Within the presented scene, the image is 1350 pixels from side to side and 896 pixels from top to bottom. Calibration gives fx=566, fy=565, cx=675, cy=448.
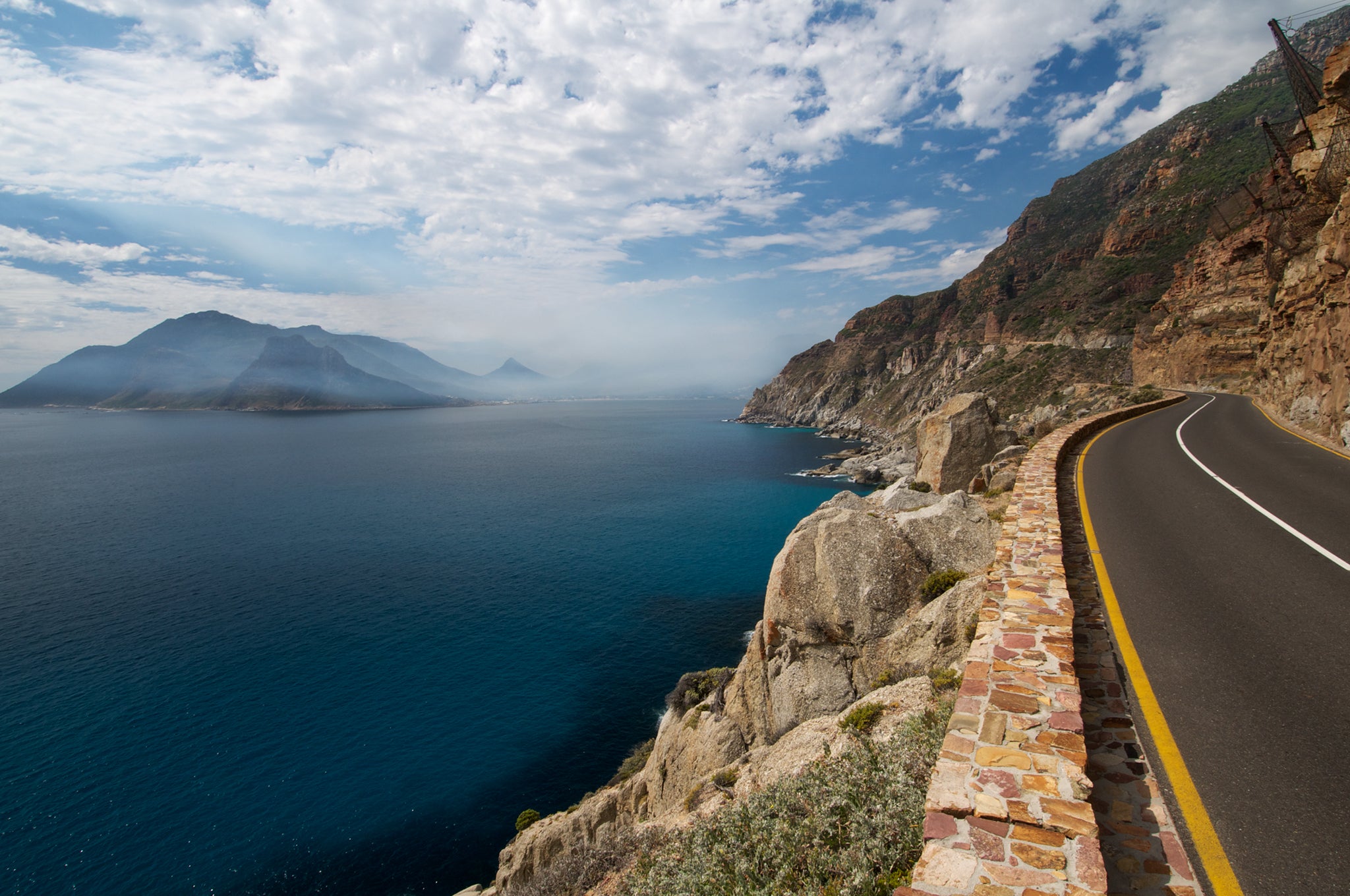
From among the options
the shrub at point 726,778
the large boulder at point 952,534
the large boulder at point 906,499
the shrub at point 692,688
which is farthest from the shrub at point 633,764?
the large boulder at point 952,534

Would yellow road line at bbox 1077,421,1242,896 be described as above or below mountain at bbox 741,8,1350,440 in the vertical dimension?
below

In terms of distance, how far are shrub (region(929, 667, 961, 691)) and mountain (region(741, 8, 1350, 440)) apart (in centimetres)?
6545

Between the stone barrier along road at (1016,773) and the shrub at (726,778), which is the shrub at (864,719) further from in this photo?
the stone barrier along road at (1016,773)

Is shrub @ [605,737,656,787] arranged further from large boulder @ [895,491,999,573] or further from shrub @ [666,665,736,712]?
large boulder @ [895,491,999,573]

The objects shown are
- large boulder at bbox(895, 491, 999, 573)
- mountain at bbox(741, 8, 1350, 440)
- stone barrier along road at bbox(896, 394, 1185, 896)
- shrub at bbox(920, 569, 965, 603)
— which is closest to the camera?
stone barrier along road at bbox(896, 394, 1185, 896)

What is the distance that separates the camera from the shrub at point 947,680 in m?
9.38

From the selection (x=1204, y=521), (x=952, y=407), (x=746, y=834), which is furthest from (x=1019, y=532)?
(x=952, y=407)

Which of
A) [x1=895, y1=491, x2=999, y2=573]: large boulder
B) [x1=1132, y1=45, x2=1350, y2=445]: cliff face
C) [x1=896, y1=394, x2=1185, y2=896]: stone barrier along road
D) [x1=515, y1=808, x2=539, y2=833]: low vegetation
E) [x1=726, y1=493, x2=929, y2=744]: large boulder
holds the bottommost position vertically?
[x1=515, y1=808, x2=539, y2=833]: low vegetation

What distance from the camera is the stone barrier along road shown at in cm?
365

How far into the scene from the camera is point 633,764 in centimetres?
2383

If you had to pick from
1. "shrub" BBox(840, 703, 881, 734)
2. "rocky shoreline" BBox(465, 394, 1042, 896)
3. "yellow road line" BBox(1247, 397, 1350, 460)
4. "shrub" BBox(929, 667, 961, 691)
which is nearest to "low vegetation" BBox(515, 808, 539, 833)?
"rocky shoreline" BBox(465, 394, 1042, 896)

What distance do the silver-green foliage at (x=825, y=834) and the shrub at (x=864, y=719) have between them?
1.30 metres

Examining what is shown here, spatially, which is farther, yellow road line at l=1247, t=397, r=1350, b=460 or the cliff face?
the cliff face

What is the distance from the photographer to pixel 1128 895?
3.82 meters
